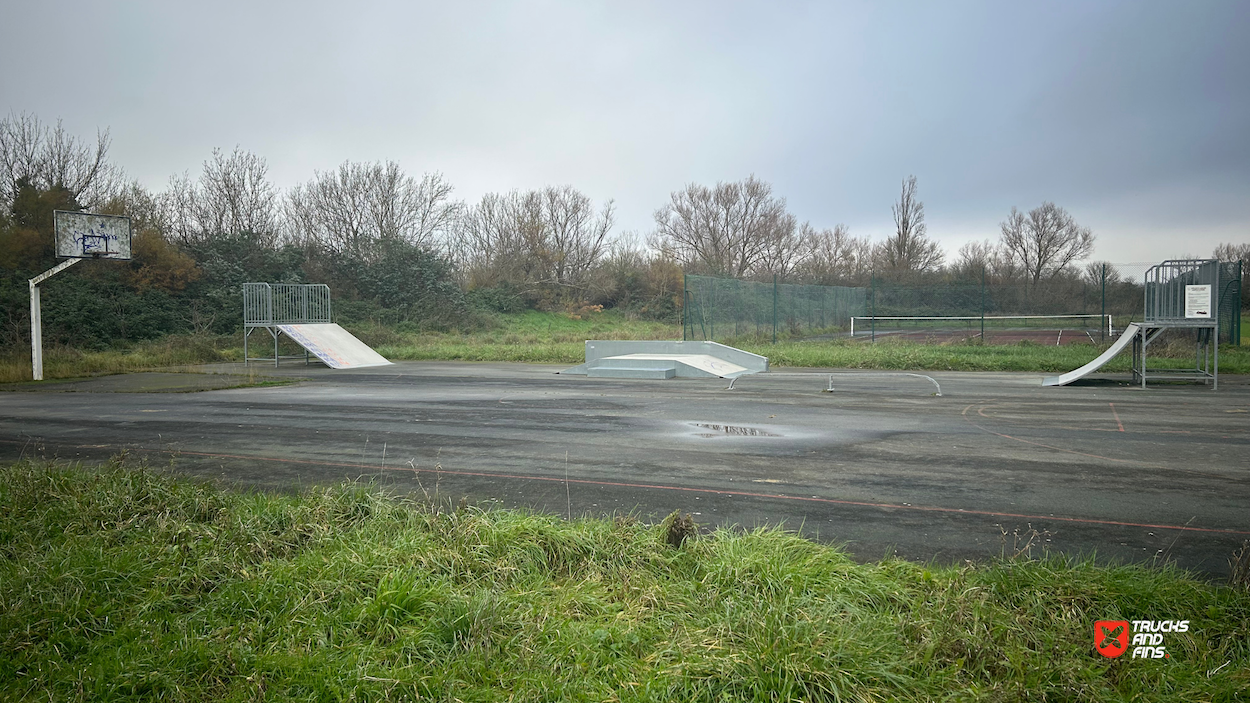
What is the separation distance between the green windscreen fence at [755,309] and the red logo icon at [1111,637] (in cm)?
1748

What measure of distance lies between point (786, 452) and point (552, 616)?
4.66 metres

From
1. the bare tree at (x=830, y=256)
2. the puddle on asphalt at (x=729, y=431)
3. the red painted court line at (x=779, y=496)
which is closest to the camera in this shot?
the red painted court line at (x=779, y=496)

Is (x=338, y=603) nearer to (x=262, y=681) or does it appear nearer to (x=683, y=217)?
(x=262, y=681)

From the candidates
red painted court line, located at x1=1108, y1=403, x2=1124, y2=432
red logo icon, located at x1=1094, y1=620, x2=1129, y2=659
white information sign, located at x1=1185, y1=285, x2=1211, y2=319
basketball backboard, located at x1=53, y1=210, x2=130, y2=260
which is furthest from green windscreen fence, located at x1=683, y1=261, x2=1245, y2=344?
red logo icon, located at x1=1094, y1=620, x2=1129, y2=659

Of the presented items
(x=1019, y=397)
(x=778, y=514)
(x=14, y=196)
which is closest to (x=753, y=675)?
(x=778, y=514)

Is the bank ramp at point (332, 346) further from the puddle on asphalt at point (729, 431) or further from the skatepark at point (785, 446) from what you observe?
the puddle on asphalt at point (729, 431)

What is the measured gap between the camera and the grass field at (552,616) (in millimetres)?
2756

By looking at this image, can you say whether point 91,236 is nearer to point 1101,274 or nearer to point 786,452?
point 786,452

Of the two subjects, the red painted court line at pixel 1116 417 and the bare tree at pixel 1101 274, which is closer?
the red painted court line at pixel 1116 417

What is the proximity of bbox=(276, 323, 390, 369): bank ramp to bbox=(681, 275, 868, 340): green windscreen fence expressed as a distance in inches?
386

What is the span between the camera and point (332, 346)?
22500 mm

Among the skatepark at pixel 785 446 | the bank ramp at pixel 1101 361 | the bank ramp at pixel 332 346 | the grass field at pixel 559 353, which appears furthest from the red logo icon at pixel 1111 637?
the bank ramp at pixel 332 346

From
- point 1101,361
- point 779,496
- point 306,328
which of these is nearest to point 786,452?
point 779,496

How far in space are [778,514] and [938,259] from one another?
47.8 m
